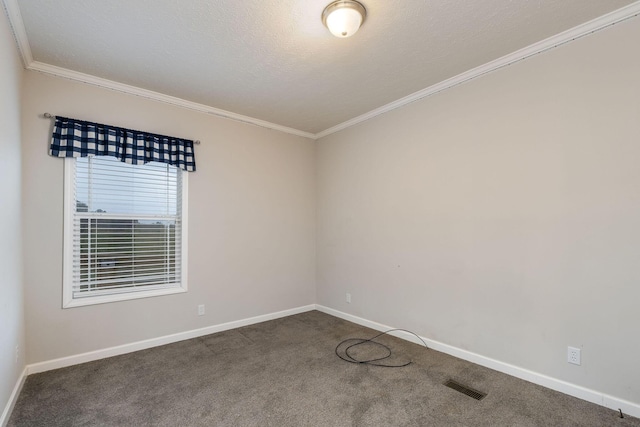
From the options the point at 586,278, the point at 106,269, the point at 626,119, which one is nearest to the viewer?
the point at 626,119

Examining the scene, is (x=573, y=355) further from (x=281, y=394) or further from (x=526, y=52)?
(x=526, y=52)

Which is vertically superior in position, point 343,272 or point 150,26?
point 150,26

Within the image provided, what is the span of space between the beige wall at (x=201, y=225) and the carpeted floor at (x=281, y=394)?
362mm

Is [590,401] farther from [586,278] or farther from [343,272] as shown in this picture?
[343,272]

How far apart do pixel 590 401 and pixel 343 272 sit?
8.65 feet

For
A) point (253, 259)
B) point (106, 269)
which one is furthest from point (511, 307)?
point (106, 269)

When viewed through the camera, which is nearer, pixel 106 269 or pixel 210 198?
pixel 106 269

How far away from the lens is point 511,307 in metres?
2.60

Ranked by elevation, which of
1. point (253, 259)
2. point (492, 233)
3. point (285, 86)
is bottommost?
point (253, 259)

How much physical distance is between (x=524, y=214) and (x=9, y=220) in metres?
3.80

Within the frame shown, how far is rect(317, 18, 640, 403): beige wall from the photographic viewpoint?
2.10 metres

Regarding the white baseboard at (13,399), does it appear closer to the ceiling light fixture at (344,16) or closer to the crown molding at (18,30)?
the crown molding at (18,30)

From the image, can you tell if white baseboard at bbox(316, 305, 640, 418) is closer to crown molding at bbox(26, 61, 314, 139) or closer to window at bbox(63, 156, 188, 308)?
window at bbox(63, 156, 188, 308)

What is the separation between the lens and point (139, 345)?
3.12 m
